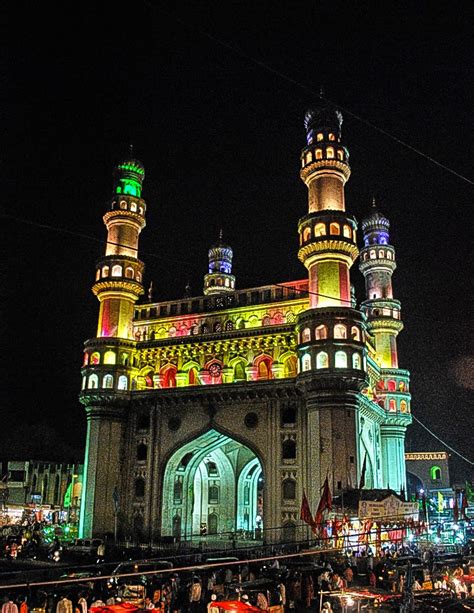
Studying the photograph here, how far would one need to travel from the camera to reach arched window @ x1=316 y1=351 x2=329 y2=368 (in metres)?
42.0

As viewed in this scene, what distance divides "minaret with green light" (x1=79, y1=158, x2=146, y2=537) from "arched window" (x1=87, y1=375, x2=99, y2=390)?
0.08m

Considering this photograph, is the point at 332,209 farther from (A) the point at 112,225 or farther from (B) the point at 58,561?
(B) the point at 58,561

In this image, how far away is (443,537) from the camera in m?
45.8

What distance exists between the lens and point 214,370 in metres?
48.8

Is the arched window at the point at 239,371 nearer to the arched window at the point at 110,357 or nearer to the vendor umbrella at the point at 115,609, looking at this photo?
the arched window at the point at 110,357

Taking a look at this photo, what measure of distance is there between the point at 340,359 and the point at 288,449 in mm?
7373

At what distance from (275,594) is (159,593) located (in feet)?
12.6

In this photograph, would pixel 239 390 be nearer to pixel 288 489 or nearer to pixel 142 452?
pixel 288 489

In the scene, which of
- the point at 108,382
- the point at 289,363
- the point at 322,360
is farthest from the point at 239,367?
the point at 108,382

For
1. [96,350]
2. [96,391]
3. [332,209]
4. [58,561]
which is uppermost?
[332,209]

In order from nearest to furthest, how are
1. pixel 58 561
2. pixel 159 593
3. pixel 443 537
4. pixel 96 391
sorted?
1. pixel 159 593
2. pixel 58 561
3. pixel 443 537
4. pixel 96 391

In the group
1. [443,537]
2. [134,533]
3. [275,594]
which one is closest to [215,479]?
[134,533]

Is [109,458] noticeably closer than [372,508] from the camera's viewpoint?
No

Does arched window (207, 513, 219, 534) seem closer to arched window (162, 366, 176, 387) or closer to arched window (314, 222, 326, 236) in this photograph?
arched window (162, 366, 176, 387)
